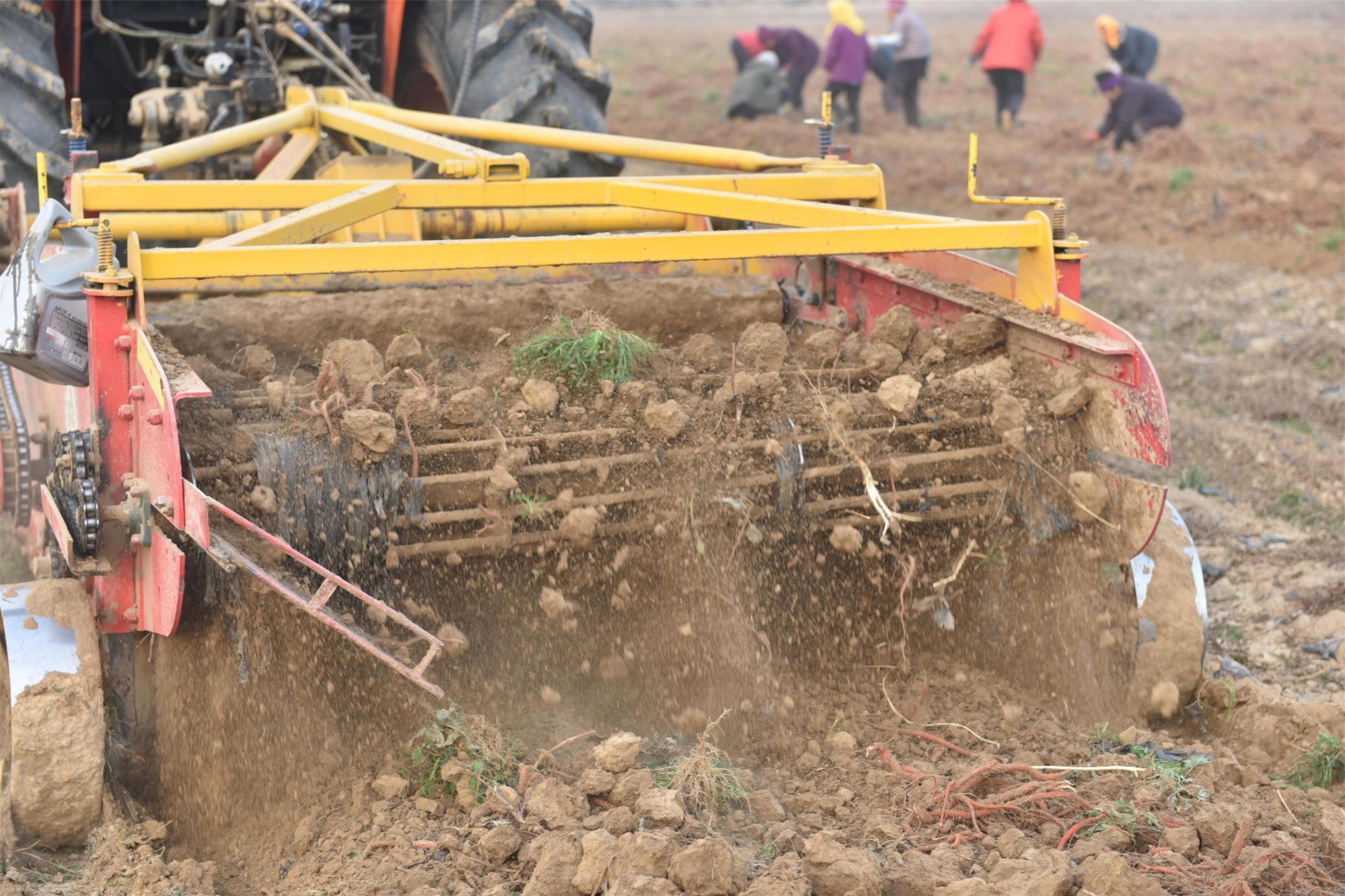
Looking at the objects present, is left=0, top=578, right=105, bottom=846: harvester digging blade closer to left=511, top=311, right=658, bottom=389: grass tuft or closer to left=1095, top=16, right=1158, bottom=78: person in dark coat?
left=511, top=311, right=658, bottom=389: grass tuft

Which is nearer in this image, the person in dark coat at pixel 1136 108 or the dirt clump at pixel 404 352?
the dirt clump at pixel 404 352

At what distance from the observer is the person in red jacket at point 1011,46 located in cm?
1482

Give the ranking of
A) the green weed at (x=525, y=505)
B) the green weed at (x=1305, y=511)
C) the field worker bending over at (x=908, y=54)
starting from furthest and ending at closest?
1. the field worker bending over at (x=908, y=54)
2. the green weed at (x=1305, y=511)
3. the green weed at (x=525, y=505)

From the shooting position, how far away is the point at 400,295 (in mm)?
4141

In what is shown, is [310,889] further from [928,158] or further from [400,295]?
[928,158]

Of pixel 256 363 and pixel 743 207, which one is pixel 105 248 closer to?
pixel 256 363

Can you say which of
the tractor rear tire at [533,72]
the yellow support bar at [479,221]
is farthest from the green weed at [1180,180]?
the yellow support bar at [479,221]

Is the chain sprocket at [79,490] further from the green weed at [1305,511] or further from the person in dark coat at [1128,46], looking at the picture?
the person in dark coat at [1128,46]

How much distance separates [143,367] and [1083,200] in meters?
10.2

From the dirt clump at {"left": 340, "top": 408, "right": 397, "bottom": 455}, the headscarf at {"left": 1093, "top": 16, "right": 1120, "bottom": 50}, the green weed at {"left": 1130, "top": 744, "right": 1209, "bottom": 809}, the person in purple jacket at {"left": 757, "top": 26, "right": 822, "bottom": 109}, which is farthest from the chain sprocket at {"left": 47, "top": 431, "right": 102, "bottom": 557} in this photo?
the person in purple jacket at {"left": 757, "top": 26, "right": 822, "bottom": 109}

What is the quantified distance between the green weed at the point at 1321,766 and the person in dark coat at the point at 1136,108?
1130cm

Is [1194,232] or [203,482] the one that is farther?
[1194,232]

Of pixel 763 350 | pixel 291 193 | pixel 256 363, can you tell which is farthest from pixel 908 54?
pixel 256 363

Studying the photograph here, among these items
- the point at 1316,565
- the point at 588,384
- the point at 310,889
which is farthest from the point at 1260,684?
the point at 310,889
